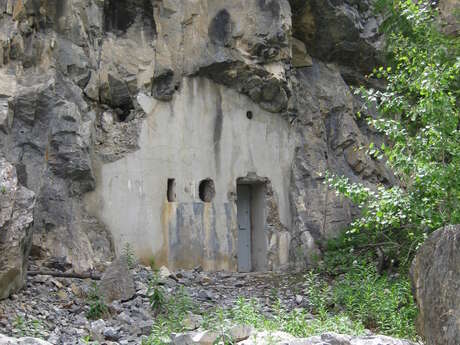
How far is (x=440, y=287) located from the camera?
17.0ft

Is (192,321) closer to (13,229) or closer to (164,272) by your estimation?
(13,229)

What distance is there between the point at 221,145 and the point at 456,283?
23.2 ft

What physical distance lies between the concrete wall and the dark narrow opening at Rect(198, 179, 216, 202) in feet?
0.29

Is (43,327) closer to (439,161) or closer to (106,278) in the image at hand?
(106,278)

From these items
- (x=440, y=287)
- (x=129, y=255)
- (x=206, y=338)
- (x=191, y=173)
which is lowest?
(x=206, y=338)

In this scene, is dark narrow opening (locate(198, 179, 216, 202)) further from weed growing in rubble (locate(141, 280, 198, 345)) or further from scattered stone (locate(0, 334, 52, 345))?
scattered stone (locate(0, 334, 52, 345))

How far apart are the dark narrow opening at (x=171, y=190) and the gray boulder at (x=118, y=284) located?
2774 millimetres

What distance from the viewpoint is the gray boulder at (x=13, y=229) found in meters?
7.14

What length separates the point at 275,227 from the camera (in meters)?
12.1

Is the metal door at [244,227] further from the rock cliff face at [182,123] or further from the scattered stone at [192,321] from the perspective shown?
the scattered stone at [192,321]

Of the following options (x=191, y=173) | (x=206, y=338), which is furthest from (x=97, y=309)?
(x=191, y=173)

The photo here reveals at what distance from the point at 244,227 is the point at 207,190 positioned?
145 cm

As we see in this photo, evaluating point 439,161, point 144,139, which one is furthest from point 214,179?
point 439,161

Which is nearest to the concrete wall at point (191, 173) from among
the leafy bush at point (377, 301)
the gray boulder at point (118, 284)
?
the gray boulder at point (118, 284)
